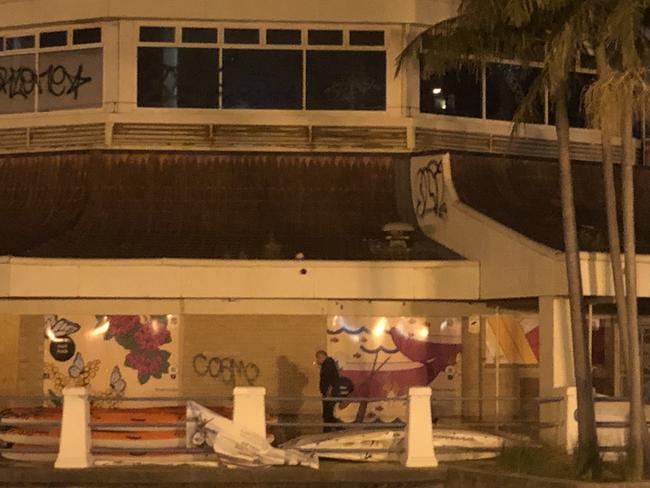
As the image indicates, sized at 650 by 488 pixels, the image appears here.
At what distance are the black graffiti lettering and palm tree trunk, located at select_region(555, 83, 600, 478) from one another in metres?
8.04

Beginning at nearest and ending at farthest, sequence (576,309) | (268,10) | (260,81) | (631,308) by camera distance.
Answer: (631,308)
(576,309)
(268,10)
(260,81)

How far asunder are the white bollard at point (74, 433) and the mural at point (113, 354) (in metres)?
6.96

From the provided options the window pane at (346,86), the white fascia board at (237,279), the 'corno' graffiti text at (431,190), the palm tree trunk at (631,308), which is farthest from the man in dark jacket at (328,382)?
the palm tree trunk at (631,308)

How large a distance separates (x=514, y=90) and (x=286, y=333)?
275 inches

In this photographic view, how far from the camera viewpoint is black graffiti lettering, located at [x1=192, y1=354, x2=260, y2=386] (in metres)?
28.1

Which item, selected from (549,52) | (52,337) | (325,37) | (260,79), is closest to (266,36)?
(260,79)

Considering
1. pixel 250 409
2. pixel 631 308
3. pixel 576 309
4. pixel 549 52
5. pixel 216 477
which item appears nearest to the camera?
pixel 216 477

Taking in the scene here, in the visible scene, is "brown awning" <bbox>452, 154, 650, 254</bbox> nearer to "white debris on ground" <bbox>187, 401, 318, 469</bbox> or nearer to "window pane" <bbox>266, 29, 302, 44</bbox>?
"window pane" <bbox>266, 29, 302, 44</bbox>

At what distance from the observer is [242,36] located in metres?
30.2

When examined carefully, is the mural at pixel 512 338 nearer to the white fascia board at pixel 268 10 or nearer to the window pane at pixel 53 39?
the white fascia board at pixel 268 10

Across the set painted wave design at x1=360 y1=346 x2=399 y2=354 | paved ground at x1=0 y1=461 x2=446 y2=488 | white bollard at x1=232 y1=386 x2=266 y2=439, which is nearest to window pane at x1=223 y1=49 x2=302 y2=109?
painted wave design at x1=360 y1=346 x2=399 y2=354

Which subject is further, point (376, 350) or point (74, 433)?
point (376, 350)

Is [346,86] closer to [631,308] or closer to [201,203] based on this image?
[201,203]

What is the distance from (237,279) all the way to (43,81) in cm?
654
